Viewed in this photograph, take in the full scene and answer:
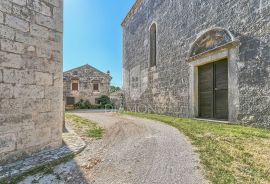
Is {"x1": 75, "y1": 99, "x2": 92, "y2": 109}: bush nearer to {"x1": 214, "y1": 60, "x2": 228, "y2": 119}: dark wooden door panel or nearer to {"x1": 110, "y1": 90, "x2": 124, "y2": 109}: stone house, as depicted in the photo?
{"x1": 110, "y1": 90, "x2": 124, "y2": 109}: stone house

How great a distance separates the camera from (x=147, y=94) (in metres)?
9.74

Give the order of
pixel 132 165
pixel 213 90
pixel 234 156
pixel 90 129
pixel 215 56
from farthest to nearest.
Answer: pixel 213 90, pixel 215 56, pixel 90 129, pixel 234 156, pixel 132 165

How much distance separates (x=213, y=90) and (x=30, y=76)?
5.34 metres

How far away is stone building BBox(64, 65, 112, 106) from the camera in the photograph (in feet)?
70.1

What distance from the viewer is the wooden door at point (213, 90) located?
5.54 metres

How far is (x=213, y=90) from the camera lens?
5961mm

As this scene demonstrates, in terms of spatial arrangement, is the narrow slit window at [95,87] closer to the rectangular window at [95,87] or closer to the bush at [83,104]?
the rectangular window at [95,87]

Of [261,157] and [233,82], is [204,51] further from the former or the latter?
[261,157]

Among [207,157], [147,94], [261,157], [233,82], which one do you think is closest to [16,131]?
[207,157]

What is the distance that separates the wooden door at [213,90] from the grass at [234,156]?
1.98 m

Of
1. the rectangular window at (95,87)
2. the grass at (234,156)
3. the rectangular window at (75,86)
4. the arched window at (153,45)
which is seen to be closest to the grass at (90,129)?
the grass at (234,156)

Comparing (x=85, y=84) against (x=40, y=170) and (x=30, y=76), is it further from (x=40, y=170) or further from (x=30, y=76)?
(x=40, y=170)

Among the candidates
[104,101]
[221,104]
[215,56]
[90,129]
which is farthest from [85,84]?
[221,104]

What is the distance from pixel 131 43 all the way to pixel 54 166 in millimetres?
10741
